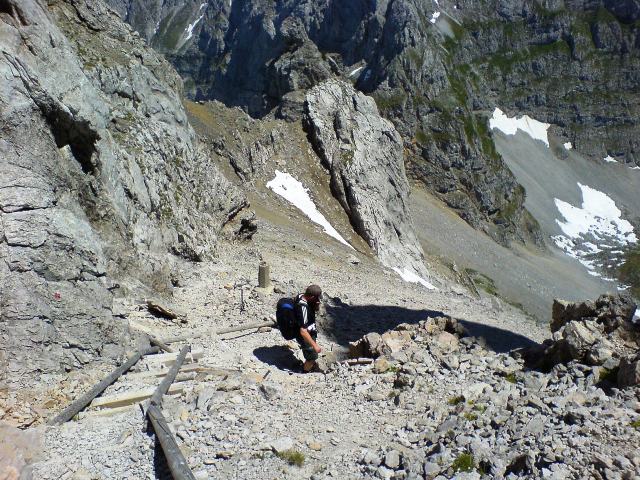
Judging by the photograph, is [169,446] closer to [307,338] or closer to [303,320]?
[307,338]

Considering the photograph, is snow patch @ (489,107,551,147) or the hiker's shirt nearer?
the hiker's shirt

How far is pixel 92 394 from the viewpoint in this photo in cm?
922

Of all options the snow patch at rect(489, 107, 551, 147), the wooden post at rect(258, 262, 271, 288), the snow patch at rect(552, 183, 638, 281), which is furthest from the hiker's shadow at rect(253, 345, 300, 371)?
the snow patch at rect(489, 107, 551, 147)

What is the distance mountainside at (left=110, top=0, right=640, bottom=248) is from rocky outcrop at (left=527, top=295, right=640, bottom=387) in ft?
248

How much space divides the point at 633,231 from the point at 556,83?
2474 inches

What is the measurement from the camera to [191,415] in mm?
8594

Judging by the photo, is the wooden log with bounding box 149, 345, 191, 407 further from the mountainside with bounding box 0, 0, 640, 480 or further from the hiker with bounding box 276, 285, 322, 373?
the hiker with bounding box 276, 285, 322, 373

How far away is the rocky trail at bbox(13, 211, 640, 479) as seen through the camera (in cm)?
714

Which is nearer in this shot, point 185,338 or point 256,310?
point 185,338

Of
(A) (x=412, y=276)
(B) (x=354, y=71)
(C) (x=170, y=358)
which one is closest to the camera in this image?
(C) (x=170, y=358)

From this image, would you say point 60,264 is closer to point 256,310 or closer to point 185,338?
point 185,338

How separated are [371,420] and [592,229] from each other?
462ft

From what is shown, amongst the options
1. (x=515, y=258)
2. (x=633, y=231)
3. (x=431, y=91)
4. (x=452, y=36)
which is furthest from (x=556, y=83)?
(x=515, y=258)

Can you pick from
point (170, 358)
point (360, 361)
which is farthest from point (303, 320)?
point (170, 358)
